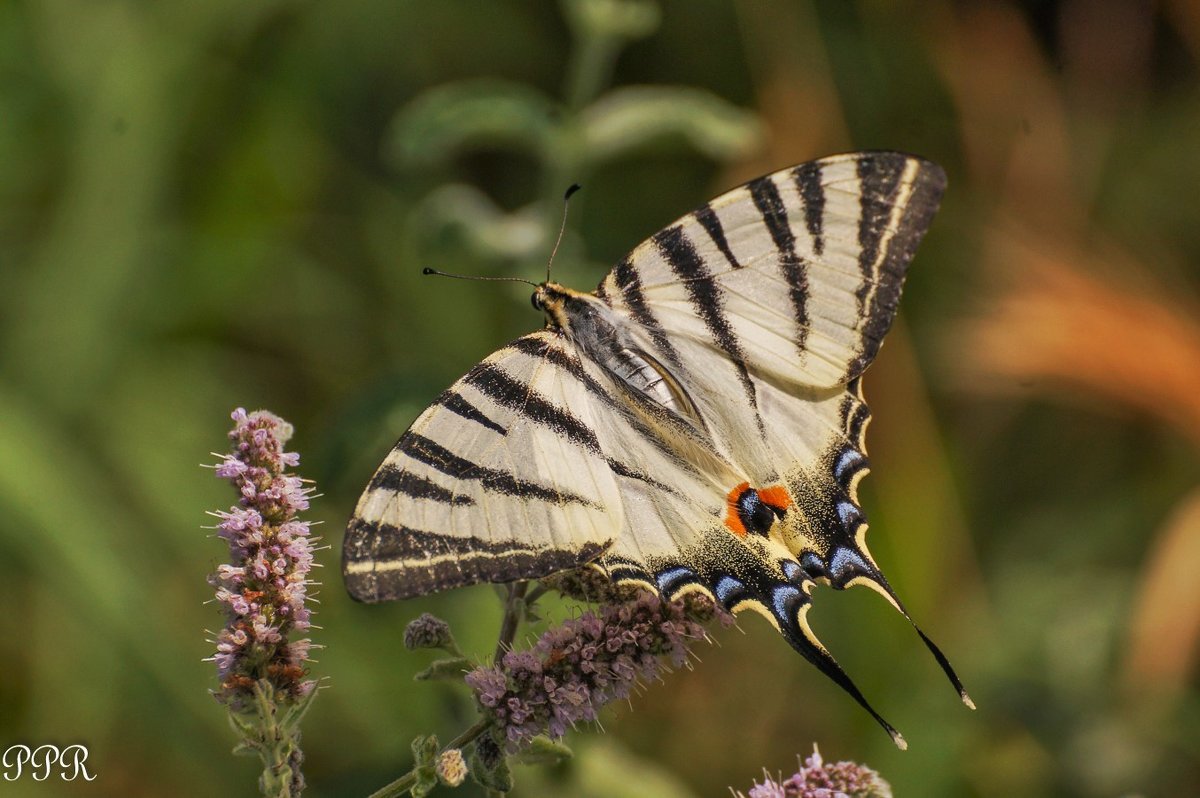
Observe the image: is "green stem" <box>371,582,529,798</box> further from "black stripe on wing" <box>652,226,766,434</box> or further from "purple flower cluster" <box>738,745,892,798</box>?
"black stripe on wing" <box>652,226,766,434</box>

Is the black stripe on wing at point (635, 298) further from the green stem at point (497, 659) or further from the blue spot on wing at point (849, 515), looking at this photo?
the green stem at point (497, 659)

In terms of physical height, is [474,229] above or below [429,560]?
above

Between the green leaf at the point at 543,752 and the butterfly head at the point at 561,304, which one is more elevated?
the butterfly head at the point at 561,304

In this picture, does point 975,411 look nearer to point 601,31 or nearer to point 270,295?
point 601,31

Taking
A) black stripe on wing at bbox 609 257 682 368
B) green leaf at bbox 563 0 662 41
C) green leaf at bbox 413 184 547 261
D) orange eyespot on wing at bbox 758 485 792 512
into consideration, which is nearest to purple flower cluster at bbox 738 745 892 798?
orange eyespot on wing at bbox 758 485 792 512

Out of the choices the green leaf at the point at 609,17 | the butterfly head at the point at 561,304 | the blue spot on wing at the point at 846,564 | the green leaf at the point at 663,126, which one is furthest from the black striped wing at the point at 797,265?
the green leaf at the point at 609,17

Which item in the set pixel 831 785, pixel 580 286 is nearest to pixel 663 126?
pixel 580 286

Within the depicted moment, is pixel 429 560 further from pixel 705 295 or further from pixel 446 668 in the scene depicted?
pixel 705 295
